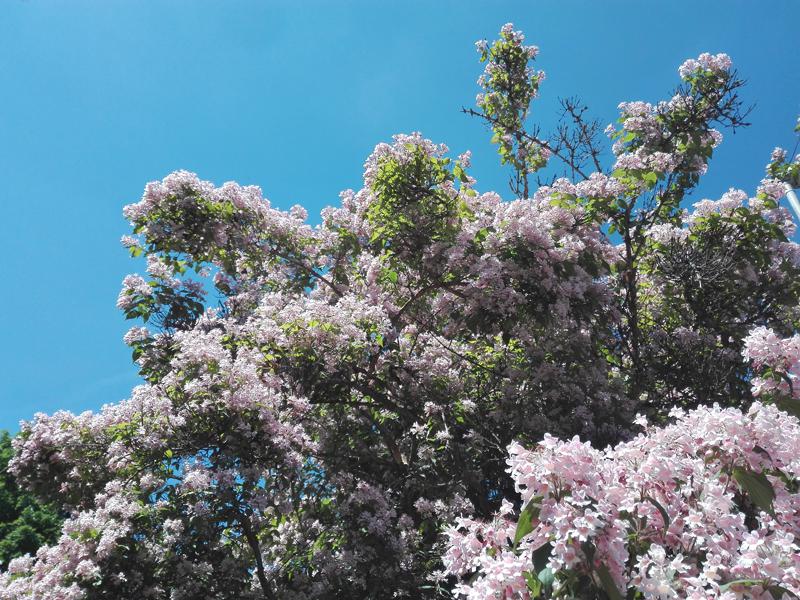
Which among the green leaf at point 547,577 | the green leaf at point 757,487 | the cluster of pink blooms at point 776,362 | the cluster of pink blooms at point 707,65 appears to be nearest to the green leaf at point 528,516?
the green leaf at point 547,577

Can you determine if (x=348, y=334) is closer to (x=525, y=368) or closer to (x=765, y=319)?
(x=525, y=368)

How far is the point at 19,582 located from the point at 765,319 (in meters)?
8.73

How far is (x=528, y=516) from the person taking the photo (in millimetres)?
2402

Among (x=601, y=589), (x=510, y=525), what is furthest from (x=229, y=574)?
(x=601, y=589)

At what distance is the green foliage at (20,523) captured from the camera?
16969 millimetres

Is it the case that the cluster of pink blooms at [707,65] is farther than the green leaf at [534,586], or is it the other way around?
the cluster of pink blooms at [707,65]

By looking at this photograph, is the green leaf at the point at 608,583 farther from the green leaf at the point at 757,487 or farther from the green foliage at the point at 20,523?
the green foliage at the point at 20,523

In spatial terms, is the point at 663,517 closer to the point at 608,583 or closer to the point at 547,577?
the point at 608,583

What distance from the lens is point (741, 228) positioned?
7.34 m

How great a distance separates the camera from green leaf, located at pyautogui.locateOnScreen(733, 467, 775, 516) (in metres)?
2.54

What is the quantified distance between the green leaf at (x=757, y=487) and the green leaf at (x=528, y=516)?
0.96 meters

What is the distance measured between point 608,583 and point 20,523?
2042cm

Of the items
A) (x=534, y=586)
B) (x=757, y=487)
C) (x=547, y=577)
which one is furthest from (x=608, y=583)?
(x=757, y=487)

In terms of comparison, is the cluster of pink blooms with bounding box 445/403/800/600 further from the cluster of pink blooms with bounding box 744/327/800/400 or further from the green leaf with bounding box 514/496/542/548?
the cluster of pink blooms with bounding box 744/327/800/400
